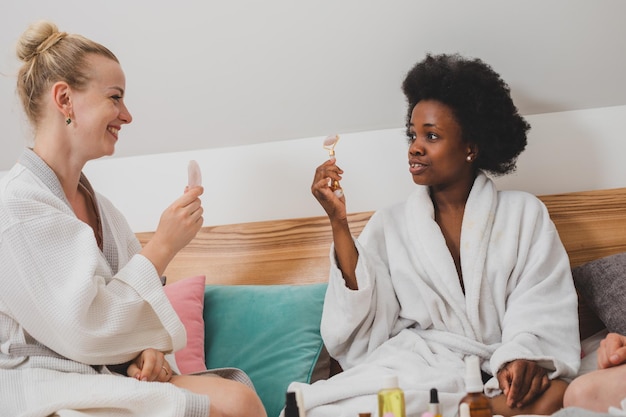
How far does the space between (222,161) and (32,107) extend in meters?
0.86

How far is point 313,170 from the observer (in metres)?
2.53

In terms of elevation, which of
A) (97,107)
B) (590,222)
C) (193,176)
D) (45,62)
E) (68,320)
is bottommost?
(68,320)

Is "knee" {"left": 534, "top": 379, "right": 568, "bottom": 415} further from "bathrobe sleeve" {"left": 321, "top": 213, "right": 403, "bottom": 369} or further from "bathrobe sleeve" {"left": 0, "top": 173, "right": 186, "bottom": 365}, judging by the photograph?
"bathrobe sleeve" {"left": 0, "top": 173, "right": 186, "bottom": 365}

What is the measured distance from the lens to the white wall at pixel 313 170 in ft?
7.72

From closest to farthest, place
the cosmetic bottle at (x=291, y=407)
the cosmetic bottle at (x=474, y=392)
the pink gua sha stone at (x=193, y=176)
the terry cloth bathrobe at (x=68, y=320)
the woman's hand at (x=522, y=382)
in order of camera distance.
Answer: the cosmetic bottle at (x=291, y=407) → the cosmetic bottle at (x=474, y=392) → the terry cloth bathrobe at (x=68, y=320) → the woman's hand at (x=522, y=382) → the pink gua sha stone at (x=193, y=176)

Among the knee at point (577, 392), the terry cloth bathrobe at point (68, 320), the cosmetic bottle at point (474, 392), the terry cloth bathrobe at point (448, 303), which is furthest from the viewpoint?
the terry cloth bathrobe at point (448, 303)

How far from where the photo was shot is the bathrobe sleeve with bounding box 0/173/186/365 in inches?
63.1

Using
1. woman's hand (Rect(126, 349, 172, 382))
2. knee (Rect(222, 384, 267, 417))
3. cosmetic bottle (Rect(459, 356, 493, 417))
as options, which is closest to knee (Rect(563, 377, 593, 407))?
cosmetic bottle (Rect(459, 356, 493, 417))

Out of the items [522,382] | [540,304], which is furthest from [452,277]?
[522,382]

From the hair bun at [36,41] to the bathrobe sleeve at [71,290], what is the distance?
336 mm

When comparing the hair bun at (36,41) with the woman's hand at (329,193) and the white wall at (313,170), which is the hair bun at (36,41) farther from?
the white wall at (313,170)

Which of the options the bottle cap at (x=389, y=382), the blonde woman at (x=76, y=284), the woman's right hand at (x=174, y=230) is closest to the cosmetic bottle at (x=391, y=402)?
the bottle cap at (x=389, y=382)

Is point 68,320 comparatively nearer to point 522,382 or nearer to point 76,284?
point 76,284

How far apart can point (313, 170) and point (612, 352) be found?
1.14m
